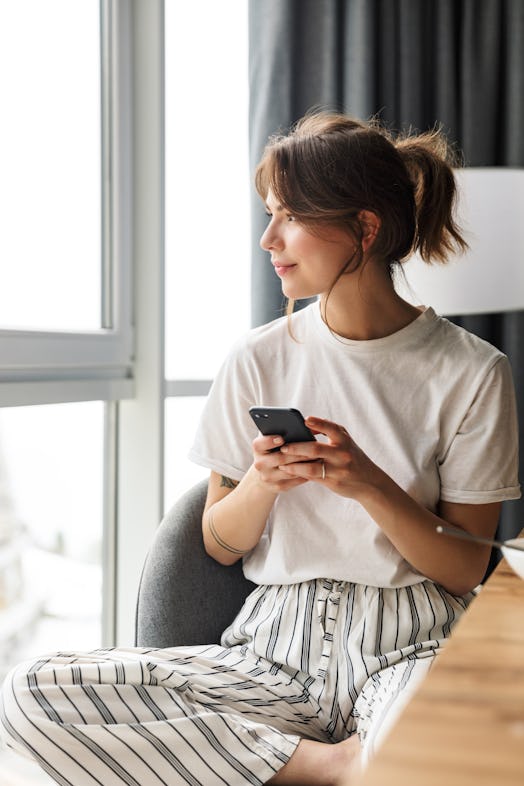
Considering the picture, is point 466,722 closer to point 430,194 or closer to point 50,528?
point 430,194

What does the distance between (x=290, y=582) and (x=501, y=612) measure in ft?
2.07

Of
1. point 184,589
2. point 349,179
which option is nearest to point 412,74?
point 349,179

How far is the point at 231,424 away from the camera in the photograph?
1.52m

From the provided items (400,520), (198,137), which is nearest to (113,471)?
(198,137)

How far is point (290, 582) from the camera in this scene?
55.4 inches

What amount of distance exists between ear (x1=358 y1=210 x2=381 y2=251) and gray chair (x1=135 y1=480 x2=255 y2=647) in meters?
0.54

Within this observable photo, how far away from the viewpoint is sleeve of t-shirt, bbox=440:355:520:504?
1381 millimetres

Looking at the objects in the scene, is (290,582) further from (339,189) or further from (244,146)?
(244,146)

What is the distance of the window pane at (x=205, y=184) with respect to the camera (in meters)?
2.33

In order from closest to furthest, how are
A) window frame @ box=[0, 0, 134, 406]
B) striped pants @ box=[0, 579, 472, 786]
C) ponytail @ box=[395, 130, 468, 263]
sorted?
striped pants @ box=[0, 579, 472, 786], ponytail @ box=[395, 130, 468, 263], window frame @ box=[0, 0, 134, 406]

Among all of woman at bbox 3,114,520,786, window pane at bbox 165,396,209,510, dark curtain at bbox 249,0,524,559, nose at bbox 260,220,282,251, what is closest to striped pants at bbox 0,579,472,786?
woman at bbox 3,114,520,786

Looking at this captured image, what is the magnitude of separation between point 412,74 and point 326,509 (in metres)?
1.42

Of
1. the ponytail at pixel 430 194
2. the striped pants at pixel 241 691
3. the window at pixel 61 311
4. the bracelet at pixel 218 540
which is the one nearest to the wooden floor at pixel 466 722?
the striped pants at pixel 241 691

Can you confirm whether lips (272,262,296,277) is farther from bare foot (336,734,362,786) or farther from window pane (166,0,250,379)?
window pane (166,0,250,379)
